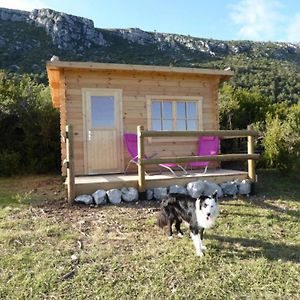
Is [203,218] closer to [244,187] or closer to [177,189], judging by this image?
[177,189]

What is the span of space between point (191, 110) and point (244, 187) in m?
2.71

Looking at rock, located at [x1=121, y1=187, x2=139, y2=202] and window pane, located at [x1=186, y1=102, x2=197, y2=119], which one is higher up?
window pane, located at [x1=186, y1=102, x2=197, y2=119]

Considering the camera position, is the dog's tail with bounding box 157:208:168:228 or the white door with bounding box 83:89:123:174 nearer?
the dog's tail with bounding box 157:208:168:228

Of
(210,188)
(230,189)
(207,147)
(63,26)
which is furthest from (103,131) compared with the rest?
(63,26)

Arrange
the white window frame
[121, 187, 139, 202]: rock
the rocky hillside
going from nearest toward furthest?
[121, 187, 139, 202]: rock, the white window frame, the rocky hillside

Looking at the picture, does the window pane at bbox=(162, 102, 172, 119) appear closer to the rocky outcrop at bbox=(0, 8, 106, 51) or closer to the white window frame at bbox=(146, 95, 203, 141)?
the white window frame at bbox=(146, 95, 203, 141)

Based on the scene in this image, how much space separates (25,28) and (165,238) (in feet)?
105

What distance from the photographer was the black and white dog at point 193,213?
12.1 ft

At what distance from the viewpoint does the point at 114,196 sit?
6125 mm

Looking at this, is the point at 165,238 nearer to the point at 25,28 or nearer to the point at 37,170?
the point at 37,170

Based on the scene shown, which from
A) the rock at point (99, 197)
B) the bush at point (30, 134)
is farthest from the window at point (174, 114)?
the bush at point (30, 134)

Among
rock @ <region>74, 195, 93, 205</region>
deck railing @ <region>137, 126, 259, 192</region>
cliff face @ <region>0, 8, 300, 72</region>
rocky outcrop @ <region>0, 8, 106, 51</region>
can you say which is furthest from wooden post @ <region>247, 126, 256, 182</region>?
rocky outcrop @ <region>0, 8, 106, 51</region>

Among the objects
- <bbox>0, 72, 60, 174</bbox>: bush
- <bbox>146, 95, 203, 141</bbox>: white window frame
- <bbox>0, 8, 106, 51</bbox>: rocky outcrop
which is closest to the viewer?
<bbox>146, 95, 203, 141</bbox>: white window frame

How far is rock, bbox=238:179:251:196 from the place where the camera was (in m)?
6.83
